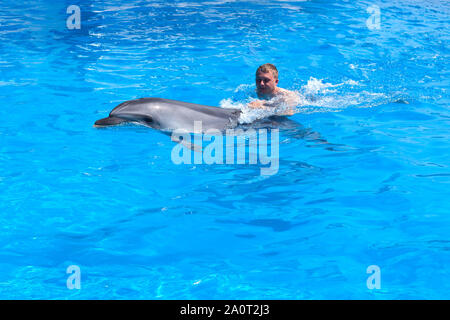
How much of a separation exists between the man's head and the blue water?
1.78 ft

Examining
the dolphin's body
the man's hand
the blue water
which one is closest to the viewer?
the blue water

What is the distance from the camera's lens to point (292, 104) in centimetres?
691

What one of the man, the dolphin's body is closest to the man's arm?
the man

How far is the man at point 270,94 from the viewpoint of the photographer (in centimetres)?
661

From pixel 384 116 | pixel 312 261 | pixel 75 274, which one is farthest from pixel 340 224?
pixel 384 116

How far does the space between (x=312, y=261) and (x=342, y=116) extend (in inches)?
136

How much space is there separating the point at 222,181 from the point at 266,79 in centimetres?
199

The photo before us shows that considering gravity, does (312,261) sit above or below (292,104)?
below

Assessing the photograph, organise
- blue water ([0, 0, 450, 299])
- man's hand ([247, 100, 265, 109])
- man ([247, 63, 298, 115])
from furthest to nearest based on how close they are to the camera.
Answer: man ([247, 63, 298, 115]) → man's hand ([247, 100, 265, 109]) → blue water ([0, 0, 450, 299])

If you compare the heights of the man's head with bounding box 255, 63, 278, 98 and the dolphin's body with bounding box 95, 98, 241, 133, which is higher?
the man's head with bounding box 255, 63, 278, 98

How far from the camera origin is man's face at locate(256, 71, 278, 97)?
6629 millimetres

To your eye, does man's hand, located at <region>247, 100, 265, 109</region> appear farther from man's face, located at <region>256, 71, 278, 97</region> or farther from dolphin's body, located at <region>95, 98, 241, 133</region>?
dolphin's body, located at <region>95, 98, 241, 133</region>

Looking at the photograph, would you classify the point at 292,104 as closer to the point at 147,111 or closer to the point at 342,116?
the point at 342,116

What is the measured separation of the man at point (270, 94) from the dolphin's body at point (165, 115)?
26.8 inches
